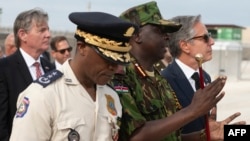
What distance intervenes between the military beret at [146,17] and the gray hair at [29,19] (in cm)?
116

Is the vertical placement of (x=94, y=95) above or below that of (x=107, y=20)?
below

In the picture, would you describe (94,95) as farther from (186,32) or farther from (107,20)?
(186,32)

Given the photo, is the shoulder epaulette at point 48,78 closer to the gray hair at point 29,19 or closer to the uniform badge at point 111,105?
the uniform badge at point 111,105

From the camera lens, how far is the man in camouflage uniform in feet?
9.27

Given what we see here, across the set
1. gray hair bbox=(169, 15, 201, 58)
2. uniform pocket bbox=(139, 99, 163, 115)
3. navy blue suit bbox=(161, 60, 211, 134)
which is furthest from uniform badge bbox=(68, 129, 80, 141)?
gray hair bbox=(169, 15, 201, 58)

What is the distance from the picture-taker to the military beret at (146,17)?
3.34 metres

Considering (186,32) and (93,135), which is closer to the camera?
(93,135)

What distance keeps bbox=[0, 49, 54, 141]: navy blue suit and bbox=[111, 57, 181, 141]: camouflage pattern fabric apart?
1147 millimetres

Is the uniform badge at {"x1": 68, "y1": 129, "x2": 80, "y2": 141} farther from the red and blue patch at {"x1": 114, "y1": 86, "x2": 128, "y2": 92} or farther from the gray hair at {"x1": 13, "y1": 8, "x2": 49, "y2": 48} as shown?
the gray hair at {"x1": 13, "y1": 8, "x2": 49, "y2": 48}

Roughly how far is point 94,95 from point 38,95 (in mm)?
292

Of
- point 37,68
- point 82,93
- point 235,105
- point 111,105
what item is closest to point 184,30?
point 37,68

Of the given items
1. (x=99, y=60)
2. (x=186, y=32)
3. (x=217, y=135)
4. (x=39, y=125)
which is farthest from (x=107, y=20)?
(x=186, y=32)

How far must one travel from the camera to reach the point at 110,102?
272 centimetres

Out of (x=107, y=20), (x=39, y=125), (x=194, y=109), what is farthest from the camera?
(x=194, y=109)
